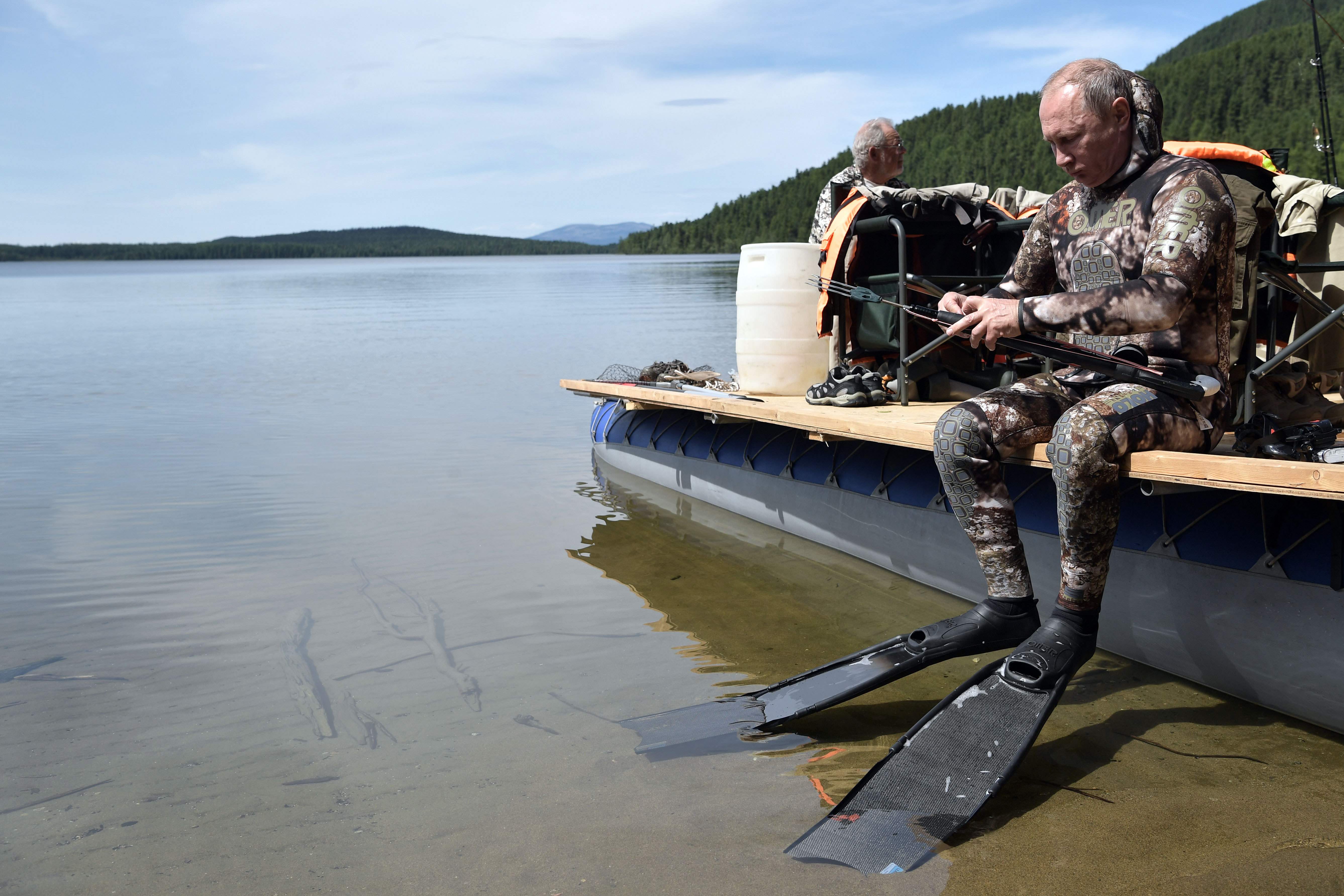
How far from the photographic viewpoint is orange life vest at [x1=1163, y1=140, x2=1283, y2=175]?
4113 millimetres

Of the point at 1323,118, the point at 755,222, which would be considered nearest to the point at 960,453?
the point at 1323,118

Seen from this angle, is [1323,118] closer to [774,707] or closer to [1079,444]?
[1079,444]

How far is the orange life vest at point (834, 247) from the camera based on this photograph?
18.7ft

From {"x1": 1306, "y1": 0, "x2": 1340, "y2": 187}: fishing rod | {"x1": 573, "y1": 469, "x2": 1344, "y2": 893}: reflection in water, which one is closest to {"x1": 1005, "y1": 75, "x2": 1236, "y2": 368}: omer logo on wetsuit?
{"x1": 573, "y1": 469, "x2": 1344, "y2": 893}: reflection in water

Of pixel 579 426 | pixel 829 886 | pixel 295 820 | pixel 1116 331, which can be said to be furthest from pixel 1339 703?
pixel 579 426

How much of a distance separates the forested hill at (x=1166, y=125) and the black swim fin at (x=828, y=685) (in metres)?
71.8

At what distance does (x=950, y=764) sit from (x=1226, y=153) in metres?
2.76

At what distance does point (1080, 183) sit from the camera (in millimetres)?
3607

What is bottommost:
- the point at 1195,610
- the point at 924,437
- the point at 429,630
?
the point at 429,630

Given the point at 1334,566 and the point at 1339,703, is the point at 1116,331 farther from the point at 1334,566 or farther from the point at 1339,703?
the point at 1339,703

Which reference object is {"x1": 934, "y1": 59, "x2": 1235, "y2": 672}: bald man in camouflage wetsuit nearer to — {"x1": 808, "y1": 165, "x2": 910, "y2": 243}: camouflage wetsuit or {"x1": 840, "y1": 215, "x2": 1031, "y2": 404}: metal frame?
{"x1": 840, "y1": 215, "x2": 1031, "y2": 404}: metal frame

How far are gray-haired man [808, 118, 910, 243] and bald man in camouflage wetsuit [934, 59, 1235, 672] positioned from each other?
2.70 meters

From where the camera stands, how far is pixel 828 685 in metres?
3.78

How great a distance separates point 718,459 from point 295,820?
14.2ft
